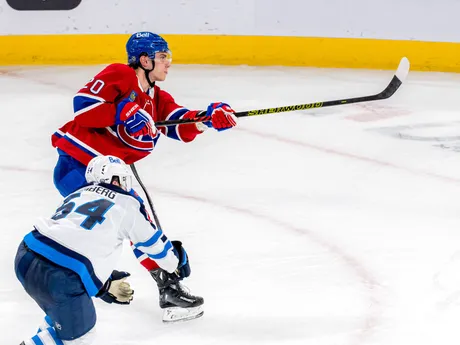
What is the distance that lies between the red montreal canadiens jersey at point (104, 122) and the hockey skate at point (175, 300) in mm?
411

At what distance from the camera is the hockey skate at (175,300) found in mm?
2660

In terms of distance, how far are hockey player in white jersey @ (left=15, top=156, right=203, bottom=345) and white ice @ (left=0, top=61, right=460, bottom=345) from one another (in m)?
0.37

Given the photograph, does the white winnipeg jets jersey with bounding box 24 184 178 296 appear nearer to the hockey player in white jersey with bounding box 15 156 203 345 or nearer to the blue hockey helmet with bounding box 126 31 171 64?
the hockey player in white jersey with bounding box 15 156 203 345

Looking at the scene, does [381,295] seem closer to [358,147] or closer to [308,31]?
[358,147]

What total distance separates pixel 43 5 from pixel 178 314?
4281mm

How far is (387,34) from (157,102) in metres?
3.69

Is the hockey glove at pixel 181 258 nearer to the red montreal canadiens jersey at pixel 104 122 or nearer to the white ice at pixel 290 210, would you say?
the white ice at pixel 290 210

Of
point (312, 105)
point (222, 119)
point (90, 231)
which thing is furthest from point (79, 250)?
point (312, 105)

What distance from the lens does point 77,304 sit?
2137 mm

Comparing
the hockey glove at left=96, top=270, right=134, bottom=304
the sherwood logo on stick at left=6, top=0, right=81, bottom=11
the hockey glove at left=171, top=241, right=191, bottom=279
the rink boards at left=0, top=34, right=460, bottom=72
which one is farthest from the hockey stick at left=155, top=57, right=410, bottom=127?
the sherwood logo on stick at left=6, top=0, right=81, bottom=11

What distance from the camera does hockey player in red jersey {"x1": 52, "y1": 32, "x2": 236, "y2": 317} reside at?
2.67m

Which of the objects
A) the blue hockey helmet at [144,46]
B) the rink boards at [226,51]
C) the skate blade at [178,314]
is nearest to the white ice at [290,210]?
the skate blade at [178,314]

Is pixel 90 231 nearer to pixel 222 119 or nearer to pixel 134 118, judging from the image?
pixel 134 118

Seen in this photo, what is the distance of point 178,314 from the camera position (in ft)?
8.71
